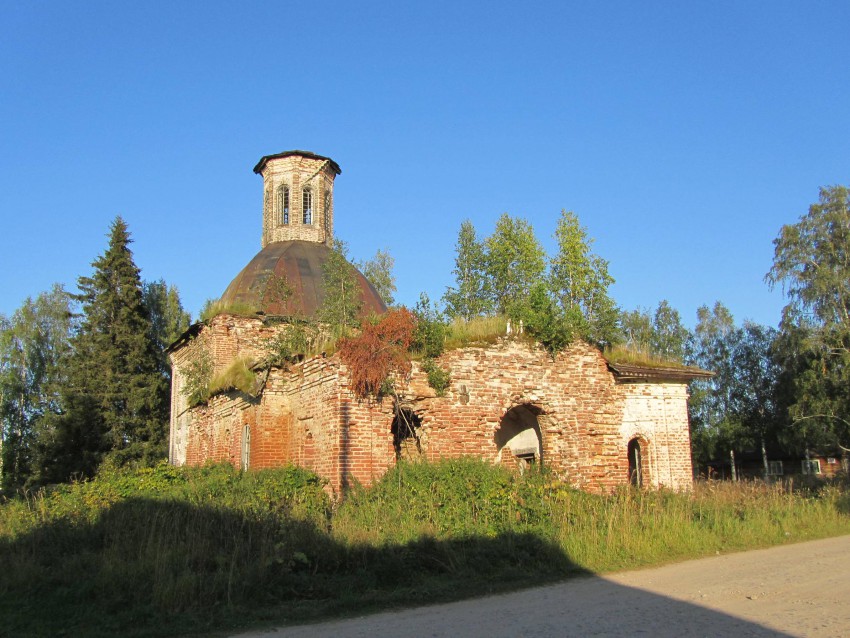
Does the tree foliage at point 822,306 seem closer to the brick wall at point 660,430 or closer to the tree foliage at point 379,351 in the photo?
the brick wall at point 660,430

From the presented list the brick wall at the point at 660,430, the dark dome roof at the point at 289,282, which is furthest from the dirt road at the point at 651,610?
the dark dome roof at the point at 289,282

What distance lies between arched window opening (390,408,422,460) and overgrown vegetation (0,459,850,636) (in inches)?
72.6

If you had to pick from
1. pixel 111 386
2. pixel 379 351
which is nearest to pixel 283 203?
pixel 111 386

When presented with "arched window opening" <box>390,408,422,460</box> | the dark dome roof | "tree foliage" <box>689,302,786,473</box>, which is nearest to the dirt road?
"arched window opening" <box>390,408,422,460</box>

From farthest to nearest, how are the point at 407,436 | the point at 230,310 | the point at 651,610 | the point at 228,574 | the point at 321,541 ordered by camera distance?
the point at 230,310 → the point at 407,436 → the point at 321,541 → the point at 228,574 → the point at 651,610

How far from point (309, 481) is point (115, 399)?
20699 millimetres

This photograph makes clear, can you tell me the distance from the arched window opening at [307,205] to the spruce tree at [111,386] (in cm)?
905

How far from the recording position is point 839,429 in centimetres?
3011

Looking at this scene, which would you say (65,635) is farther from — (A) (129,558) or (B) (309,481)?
(B) (309,481)

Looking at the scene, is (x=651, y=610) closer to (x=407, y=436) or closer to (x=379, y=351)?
(x=379, y=351)

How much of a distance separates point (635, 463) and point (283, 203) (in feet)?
61.0

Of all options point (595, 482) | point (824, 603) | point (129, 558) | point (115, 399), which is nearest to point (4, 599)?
point (129, 558)

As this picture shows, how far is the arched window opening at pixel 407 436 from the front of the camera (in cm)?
1370

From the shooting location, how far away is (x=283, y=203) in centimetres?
2906
